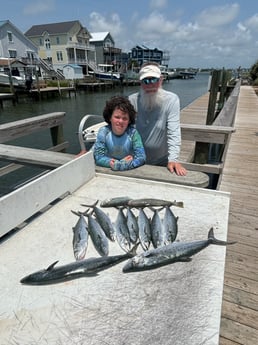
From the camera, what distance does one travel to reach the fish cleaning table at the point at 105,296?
95 centimetres

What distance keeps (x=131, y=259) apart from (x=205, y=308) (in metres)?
0.42

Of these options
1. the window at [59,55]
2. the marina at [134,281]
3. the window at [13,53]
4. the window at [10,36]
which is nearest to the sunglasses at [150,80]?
the marina at [134,281]

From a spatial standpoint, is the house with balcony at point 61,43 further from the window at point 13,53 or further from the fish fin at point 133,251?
the fish fin at point 133,251

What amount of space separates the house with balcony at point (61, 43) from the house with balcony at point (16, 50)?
20.4 feet

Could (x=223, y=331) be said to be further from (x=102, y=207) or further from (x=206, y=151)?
(x=206, y=151)

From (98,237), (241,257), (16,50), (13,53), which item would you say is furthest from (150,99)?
(16,50)

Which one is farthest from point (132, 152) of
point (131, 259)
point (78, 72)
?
point (78, 72)

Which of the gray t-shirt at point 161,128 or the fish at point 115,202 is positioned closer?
the fish at point 115,202

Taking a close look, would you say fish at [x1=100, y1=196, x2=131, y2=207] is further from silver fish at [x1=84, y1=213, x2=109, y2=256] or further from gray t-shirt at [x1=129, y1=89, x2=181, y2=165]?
gray t-shirt at [x1=129, y1=89, x2=181, y2=165]

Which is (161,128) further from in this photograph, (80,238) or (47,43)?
(47,43)

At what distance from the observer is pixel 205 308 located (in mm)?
1056

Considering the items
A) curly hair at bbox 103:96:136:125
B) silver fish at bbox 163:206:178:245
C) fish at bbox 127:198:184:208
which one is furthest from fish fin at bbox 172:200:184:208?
curly hair at bbox 103:96:136:125

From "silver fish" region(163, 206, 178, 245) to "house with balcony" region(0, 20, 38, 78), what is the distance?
3687 centimetres

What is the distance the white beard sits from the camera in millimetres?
2594
